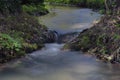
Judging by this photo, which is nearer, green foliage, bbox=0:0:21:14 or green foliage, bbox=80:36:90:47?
green foliage, bbox=80:36:90:47

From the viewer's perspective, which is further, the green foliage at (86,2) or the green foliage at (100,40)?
the green foliage at (86,2)

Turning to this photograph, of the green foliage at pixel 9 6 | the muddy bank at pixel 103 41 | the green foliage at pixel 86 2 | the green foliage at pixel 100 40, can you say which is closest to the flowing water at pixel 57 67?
the muddy bank at pixel 103 41

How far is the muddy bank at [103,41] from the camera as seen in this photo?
13.7 metres

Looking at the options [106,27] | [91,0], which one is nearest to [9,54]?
[106,27]

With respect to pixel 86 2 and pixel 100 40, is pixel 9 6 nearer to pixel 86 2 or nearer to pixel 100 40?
pixel 100 40

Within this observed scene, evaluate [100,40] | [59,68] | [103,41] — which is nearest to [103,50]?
[103,41]

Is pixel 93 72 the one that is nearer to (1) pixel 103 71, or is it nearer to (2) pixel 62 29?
(1) pixel 103 71

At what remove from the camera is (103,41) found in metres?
14.5

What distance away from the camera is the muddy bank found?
1368 centimetres

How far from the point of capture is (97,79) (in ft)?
38.8

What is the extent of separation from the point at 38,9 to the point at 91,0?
7349mm

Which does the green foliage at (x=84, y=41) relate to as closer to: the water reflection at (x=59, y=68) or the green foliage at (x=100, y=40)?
the water reflection at (x=59, y=68)

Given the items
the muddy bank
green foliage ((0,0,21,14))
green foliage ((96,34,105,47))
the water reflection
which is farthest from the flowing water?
green foliage ((0,0,21,14))

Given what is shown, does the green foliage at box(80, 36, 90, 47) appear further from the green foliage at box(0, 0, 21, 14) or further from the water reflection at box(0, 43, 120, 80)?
the green foliage at box(0, 0, 21, 14)
